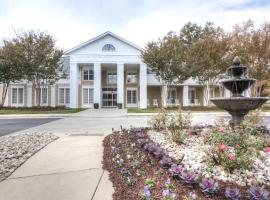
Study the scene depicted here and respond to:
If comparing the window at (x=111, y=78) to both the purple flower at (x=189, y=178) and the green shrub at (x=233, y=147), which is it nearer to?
the green shrub at (x=233, y=147)

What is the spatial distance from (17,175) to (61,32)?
28.3 m

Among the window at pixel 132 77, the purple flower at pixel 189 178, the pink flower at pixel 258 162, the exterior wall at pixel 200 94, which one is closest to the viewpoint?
the purple flower at pixel 189 178

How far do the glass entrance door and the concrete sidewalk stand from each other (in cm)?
2633

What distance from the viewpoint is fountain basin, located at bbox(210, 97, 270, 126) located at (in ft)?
22.2

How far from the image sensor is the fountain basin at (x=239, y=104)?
677 centimetres

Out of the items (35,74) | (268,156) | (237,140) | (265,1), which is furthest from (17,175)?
(35,74)

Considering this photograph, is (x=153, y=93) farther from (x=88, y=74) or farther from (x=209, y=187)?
(x=209, y=187)

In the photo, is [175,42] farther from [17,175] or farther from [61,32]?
[17,175]

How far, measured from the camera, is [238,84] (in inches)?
307

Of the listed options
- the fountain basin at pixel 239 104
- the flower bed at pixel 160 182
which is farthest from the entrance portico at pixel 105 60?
the flower bed at pixel 160 182

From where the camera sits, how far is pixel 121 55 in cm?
2880

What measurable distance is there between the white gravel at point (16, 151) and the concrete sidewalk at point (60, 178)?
0.18 meters

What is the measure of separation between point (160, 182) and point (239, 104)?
462 cm

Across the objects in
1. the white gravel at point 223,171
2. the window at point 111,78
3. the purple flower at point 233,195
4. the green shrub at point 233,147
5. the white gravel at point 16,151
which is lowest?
the white gravel at point 16,151
